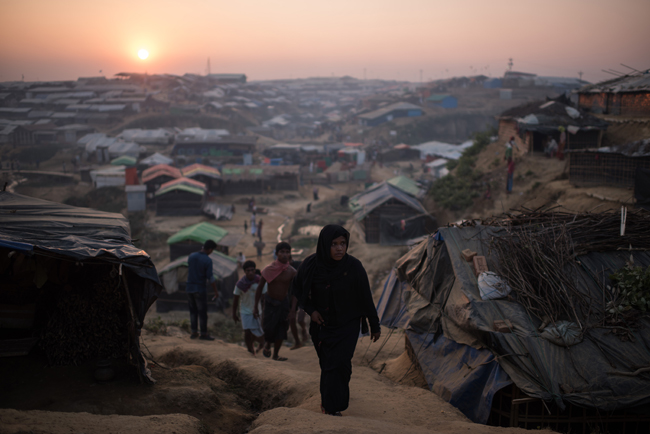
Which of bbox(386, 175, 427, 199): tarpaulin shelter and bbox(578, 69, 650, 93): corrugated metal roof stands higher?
bbox(578, 69, 650, 93): corrugated metal roof

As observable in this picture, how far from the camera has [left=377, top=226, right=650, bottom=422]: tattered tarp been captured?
4078mm

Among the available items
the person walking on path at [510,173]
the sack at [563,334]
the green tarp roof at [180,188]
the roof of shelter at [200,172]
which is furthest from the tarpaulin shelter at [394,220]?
the sack at [563,334]

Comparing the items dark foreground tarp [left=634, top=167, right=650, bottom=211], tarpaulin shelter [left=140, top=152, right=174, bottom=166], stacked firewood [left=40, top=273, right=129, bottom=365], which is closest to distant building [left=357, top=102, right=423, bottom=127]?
tarpaulin shelter [left=140, top=152, right=174, bottom=166]

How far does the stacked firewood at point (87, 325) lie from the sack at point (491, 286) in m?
3.91

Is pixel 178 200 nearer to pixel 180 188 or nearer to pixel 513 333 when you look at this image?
pixel 180 188

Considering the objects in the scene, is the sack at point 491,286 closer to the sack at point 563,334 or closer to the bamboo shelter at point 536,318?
the bamboo shelter at point 536,318

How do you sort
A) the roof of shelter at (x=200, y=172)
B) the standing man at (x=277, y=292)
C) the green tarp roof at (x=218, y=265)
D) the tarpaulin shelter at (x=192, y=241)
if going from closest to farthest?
the standing man at (x=277, y=292) → the green tarp roof at (x=218, y=265) → the tarpaulin shelter at (x=192, y=241) → the roof of shelter at (x=200, y=172)

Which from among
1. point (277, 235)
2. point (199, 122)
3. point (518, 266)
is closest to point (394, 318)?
point (518, 266)

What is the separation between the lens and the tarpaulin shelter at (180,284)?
1429 centimetres

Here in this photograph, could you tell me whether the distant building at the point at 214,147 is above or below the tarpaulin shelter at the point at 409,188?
above

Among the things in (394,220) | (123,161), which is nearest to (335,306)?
(394,220)

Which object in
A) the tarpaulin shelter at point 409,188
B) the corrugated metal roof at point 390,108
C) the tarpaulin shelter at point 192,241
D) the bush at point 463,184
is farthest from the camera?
the corrugated metal roof at point 390,108

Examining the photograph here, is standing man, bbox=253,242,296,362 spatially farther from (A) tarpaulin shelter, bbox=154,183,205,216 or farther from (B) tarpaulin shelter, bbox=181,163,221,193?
(B) tarpaulin shelter, bbox=181,163,221,193

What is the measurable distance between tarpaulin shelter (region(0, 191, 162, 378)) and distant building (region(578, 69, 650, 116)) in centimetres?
1961
